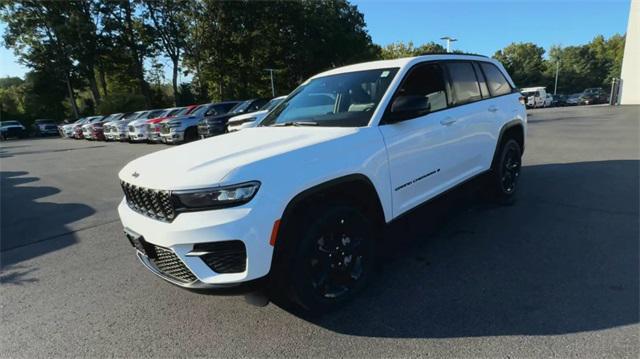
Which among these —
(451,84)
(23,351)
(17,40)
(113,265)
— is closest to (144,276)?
(113,265)

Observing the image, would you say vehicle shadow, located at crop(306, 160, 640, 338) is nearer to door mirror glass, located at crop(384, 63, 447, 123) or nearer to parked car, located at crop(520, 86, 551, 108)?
door mirror glass, located at crop(384, 63, 447, 123)

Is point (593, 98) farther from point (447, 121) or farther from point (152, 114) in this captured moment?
point (447, 121)

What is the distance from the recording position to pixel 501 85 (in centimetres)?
493

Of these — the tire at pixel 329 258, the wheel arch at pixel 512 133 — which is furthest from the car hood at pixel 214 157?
the wheel arch at pixel 512 133

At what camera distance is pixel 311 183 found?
7.75 ft

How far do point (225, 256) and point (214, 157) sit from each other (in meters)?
0.71

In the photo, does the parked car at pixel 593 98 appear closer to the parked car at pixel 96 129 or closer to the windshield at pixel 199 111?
the windshield at pixel 199 111

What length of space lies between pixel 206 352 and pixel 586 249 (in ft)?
11.5

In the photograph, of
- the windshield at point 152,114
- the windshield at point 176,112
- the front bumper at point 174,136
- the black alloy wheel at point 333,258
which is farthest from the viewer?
the windshield at point 152,114

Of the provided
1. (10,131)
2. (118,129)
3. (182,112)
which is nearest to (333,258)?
(182,112)

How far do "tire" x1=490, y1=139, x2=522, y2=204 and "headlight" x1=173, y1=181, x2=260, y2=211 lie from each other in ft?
11.7

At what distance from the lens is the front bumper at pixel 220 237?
6.90ft

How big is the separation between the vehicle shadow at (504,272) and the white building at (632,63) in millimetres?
35706

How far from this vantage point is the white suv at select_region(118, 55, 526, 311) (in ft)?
7.10
